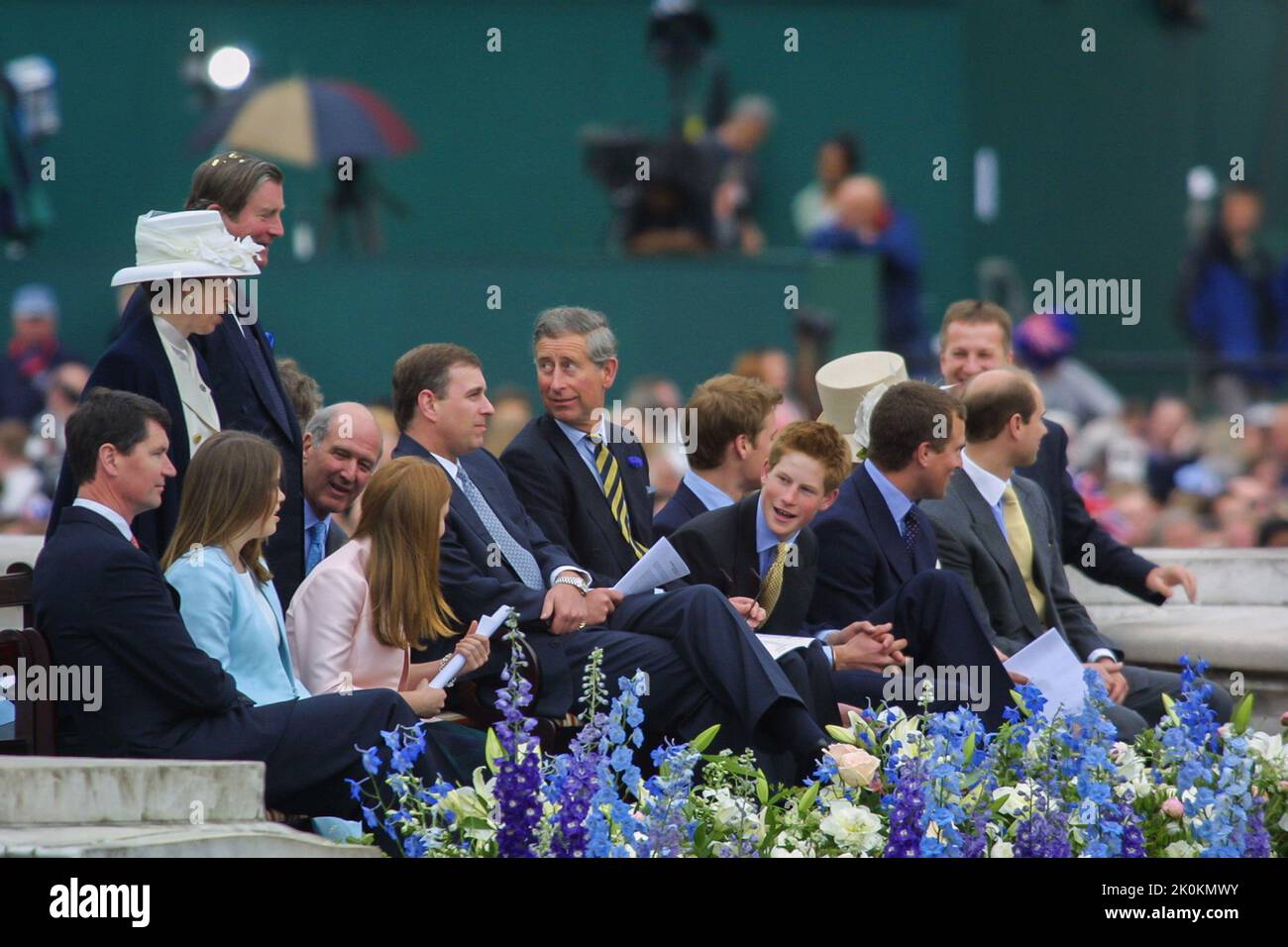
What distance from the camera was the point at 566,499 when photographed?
6676 mm

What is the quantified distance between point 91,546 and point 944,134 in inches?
420

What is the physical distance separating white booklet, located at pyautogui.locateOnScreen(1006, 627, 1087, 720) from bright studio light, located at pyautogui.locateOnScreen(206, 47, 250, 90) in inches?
298

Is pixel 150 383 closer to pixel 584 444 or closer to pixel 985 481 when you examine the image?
pixel 584 444

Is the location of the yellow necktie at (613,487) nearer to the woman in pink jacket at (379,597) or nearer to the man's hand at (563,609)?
the man's hand at (563,609)

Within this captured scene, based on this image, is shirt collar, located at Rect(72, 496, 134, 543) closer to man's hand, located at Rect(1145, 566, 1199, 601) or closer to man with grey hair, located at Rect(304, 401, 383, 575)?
man with grey hair, located at Rect(304, 401, 383, 575)

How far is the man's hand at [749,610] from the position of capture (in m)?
6.40

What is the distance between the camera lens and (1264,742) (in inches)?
214

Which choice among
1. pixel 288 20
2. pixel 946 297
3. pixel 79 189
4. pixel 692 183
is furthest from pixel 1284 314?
pixel 79 189

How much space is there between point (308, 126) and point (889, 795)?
7.84 meters

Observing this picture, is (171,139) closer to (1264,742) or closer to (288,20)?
(288,20)

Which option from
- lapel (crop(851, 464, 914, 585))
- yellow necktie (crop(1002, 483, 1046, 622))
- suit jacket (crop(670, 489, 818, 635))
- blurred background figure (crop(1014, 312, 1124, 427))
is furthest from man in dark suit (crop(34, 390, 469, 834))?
blurred background figure (crop(1014, 312, 1124, 427))

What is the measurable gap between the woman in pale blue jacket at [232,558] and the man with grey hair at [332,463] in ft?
2.87

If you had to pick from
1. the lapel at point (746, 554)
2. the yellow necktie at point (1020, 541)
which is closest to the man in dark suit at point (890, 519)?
the lapel at point (746, 554)
